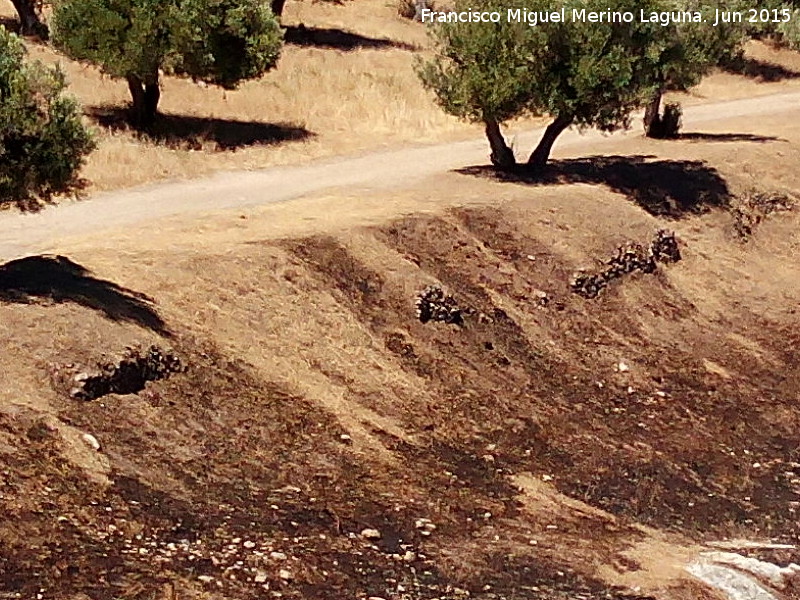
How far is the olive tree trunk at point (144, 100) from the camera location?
2518cm

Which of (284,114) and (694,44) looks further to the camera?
(284,114)

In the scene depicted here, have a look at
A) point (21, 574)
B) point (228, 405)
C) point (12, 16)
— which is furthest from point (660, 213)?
point (12, 16)

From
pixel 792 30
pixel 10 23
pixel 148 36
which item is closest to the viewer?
pixel 148 36

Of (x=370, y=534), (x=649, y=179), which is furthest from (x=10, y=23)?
(x=370, y=534)

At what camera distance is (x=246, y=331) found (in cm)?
1441

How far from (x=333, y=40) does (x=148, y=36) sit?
538 inches

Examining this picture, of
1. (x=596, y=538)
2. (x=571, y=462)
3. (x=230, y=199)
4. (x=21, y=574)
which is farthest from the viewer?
(x=230, y=199)

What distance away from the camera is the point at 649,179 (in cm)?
2262

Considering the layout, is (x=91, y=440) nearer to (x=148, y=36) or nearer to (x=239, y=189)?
(x=239, y=189)

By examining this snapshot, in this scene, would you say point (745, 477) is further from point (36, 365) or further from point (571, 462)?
point (36, 365)

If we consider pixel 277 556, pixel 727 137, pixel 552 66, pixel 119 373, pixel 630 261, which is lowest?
pixel 277 556

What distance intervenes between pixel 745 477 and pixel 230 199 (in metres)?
10.6

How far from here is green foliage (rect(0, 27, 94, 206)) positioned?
12141mm

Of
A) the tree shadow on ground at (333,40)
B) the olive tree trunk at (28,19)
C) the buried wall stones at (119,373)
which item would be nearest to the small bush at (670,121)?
the tree shadow on ground at (333,40)
